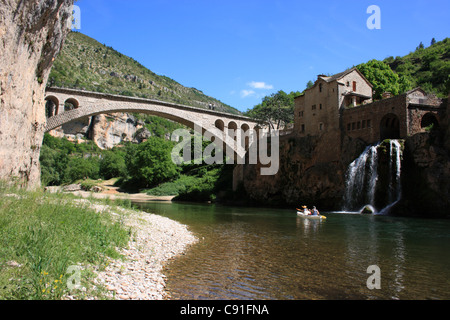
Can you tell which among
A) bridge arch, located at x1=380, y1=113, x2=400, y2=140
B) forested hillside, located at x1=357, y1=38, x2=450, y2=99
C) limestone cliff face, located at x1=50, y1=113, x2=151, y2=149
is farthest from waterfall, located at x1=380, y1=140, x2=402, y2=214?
limestone cliff face, located at x1=50, y1=113, x2=151, y2=149

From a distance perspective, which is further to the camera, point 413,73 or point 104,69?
point 104,69

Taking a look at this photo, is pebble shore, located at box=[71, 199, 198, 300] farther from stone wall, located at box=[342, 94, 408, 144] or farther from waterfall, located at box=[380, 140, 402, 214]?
stone wall, located at box=[342, 94, 408, 144]

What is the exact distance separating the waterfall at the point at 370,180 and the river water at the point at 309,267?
12.4m

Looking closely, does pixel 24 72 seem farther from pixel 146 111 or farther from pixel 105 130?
pixel 105 130

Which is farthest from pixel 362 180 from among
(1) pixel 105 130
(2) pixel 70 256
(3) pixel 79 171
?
(1) pixel 105 130

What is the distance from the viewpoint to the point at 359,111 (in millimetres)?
31484

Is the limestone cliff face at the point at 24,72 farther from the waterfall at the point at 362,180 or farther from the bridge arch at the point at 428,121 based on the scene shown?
the bridge arch at the point at 428,121

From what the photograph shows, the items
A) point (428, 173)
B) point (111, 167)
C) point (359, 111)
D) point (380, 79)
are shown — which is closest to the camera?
point (428, 173)

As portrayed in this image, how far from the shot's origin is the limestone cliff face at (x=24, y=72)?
440 inches

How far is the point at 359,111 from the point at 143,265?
95.8 feet

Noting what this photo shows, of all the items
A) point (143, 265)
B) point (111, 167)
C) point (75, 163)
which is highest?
point (75, 163)

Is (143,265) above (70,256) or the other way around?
the other way around

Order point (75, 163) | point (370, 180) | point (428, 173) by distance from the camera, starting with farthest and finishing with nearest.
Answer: point (75, 163) → point (370, 180) → point (428, 173)

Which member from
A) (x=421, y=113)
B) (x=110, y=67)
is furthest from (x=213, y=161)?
(x=110, y=67)
